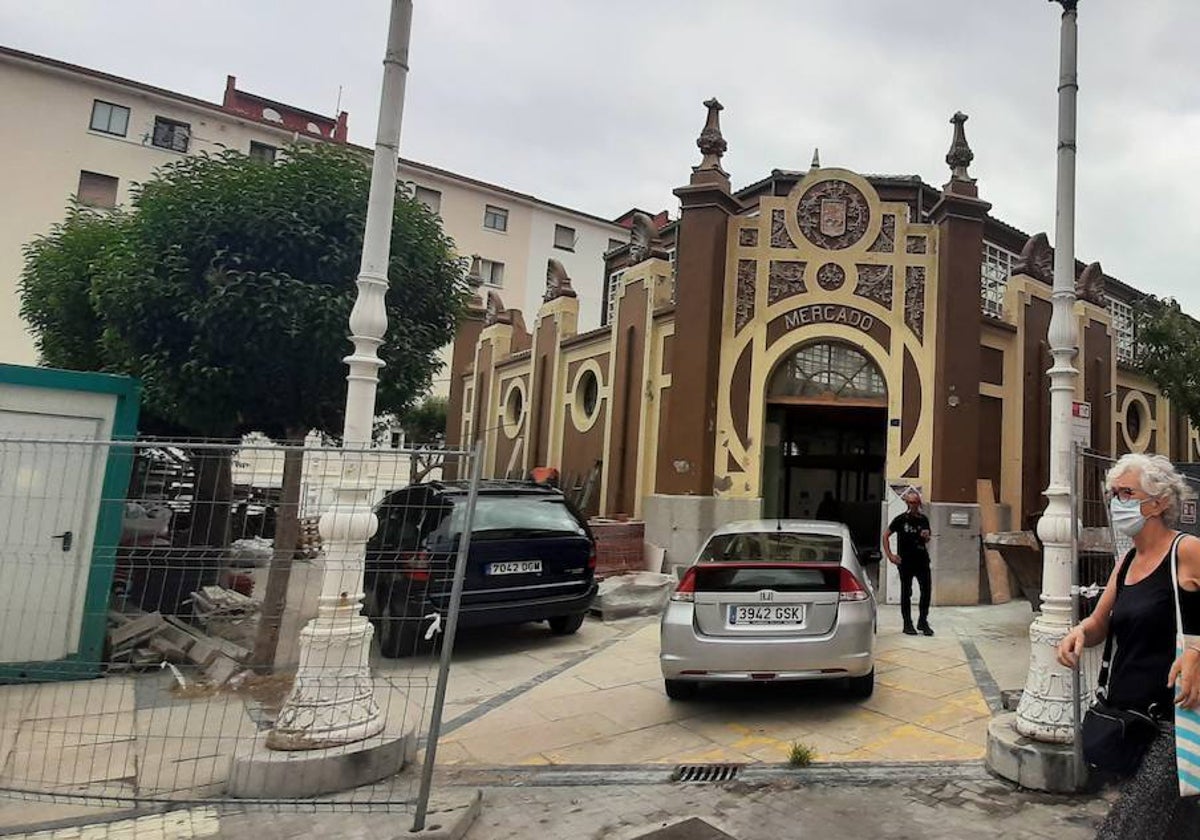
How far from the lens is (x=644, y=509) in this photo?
12570 millimetres

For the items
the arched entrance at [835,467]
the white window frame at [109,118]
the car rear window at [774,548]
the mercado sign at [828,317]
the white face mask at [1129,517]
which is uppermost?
the white window frame at [109,118]

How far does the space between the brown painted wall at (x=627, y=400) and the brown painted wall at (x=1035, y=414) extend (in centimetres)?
660

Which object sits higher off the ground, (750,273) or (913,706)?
(750,273)

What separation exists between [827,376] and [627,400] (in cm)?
384

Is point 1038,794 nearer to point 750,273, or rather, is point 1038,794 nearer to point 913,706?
point 913,706

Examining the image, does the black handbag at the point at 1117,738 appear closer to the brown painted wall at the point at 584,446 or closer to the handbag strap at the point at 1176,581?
the handbag strap at the point at 1176,581

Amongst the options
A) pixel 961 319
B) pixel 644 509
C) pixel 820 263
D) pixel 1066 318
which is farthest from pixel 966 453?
pixel 1066 318

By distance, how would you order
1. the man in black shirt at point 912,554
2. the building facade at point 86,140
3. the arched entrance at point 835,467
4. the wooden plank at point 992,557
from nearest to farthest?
the man in black shirt at point 912,554 → the wooden plank at point 992,557 → the arched entrance at point 835,467 → the building facade at point 86,140

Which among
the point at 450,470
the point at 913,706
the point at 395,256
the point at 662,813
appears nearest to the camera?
the point at 662,813

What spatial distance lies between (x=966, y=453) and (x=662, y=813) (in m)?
9.23

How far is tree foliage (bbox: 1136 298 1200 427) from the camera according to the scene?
13.1 meters

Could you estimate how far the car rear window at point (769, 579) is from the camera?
18.0ft

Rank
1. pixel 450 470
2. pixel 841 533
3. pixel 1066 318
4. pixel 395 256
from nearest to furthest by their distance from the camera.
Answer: pixel 450 470 < pixel 1066 318 < pixel 841 533 < pixel 395 256

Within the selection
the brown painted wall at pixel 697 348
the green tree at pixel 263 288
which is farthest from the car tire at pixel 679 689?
the brown painted wall at pixel 697 348
